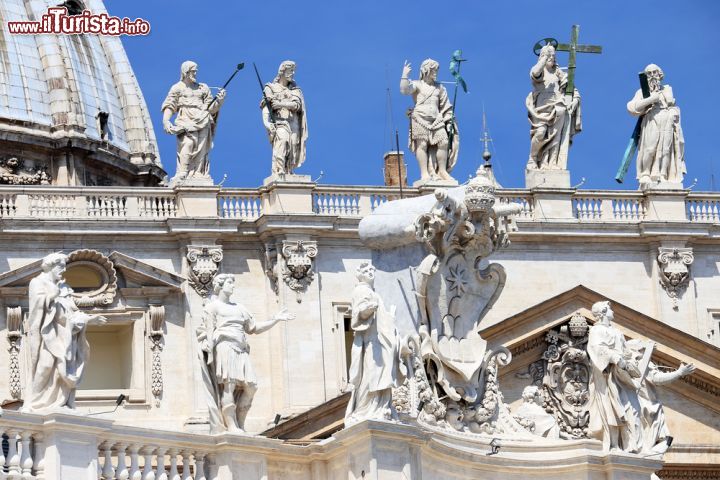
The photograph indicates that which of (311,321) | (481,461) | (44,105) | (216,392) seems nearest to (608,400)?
(481,461)

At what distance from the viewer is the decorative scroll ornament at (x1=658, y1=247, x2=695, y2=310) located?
62.8 metres

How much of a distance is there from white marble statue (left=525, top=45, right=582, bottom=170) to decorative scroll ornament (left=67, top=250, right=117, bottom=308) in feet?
31.8

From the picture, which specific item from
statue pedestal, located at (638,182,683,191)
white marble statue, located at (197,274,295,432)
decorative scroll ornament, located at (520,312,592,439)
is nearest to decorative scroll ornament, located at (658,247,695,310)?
statue pedestal, located at (638,182,683,191)

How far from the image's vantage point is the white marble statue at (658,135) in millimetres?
62875

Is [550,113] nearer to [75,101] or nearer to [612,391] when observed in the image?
[612,391]

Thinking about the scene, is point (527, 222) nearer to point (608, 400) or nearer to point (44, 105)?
point (608, 400)

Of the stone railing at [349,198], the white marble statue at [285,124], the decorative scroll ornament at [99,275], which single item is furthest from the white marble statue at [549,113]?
the decorative scroll ornament at [99,275]

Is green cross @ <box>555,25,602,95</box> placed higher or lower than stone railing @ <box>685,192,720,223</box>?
higher

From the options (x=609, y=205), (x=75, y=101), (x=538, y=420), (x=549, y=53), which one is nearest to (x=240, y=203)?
(x=549, y=53)

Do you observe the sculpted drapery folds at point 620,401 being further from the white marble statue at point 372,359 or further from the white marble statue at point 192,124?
the white marble statue at point 192,124

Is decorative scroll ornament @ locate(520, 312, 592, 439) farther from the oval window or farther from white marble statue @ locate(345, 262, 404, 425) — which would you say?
white marble statue @ locate(345, 262, 404, 425)

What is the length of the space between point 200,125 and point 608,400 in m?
25.4

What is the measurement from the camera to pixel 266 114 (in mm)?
61438

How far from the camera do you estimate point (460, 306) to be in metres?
36.6
